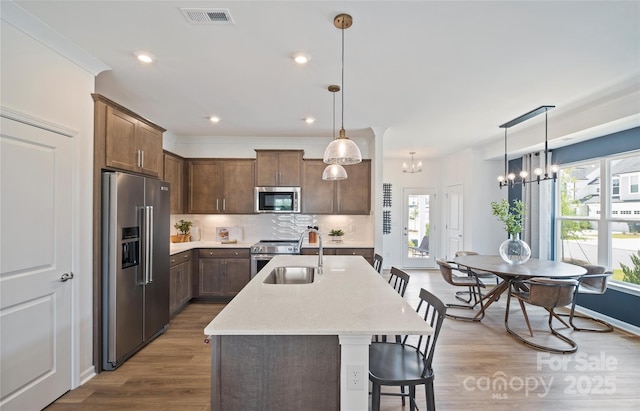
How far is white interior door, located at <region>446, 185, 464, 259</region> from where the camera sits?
22.0ft

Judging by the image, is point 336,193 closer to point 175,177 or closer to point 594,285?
point 175,177

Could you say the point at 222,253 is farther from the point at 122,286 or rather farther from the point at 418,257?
the point at 418,257

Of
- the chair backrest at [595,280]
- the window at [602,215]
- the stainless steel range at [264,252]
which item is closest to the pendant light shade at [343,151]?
the stainless steel range at [264,252]

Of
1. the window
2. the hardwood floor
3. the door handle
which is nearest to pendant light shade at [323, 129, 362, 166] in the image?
the hardwood floor

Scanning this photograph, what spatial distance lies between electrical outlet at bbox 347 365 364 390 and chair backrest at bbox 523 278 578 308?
2.76 meters

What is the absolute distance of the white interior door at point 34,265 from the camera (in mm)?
1949

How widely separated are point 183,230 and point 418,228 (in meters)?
5.46

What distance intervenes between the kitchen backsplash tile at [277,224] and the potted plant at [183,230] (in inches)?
7.4

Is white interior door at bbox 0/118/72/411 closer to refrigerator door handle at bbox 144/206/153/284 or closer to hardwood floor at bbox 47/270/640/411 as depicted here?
hardwood floor at bbox 47/270/640/411

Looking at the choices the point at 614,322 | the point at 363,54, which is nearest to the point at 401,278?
the point at 363,54

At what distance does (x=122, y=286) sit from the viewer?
278 cm

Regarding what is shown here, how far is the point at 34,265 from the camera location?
213 centimetres

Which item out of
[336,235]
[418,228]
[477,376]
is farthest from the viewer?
[418,228]

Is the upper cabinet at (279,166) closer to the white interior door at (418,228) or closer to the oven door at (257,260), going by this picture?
the oven door at (257,260)
